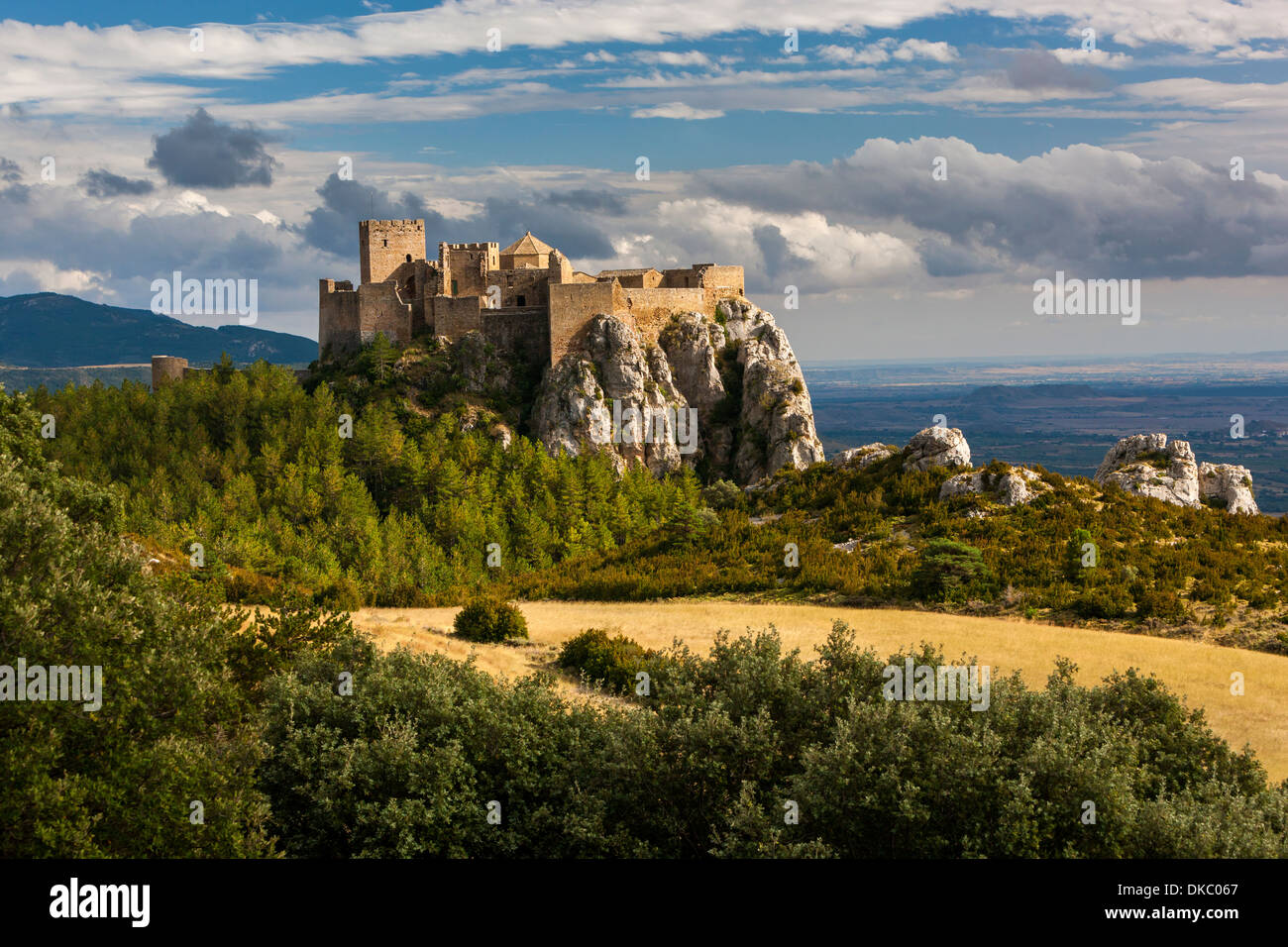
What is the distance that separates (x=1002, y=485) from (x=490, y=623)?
55.4ft

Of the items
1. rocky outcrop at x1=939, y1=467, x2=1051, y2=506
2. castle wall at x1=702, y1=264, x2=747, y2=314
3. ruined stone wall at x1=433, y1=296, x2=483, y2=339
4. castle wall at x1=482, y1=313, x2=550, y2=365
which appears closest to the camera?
rocky outcrop at x1=939, y1=467, x2=1051, y2=506

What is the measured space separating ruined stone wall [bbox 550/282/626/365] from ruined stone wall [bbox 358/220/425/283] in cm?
1052

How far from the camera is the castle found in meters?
74.8

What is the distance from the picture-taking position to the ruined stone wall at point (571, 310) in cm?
7438

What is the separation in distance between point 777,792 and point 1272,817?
244 inches

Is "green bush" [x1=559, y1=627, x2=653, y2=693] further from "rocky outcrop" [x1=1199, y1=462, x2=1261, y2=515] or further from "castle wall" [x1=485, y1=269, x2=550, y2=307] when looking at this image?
"castle wall" [x1=485, y1=269, x2=550, y2=307]

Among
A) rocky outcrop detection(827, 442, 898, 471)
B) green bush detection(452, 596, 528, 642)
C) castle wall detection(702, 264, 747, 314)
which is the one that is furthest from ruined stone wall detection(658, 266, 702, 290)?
green bush detection(452, 596, 528, 642)

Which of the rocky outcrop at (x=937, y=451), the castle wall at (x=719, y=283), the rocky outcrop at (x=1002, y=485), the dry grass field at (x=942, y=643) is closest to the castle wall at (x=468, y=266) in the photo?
the castle wall at (x=719, y=283)

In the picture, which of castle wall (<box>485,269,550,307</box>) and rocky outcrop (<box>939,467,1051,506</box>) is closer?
rocky outcrop (<box>939,467,1051,506</box>)
